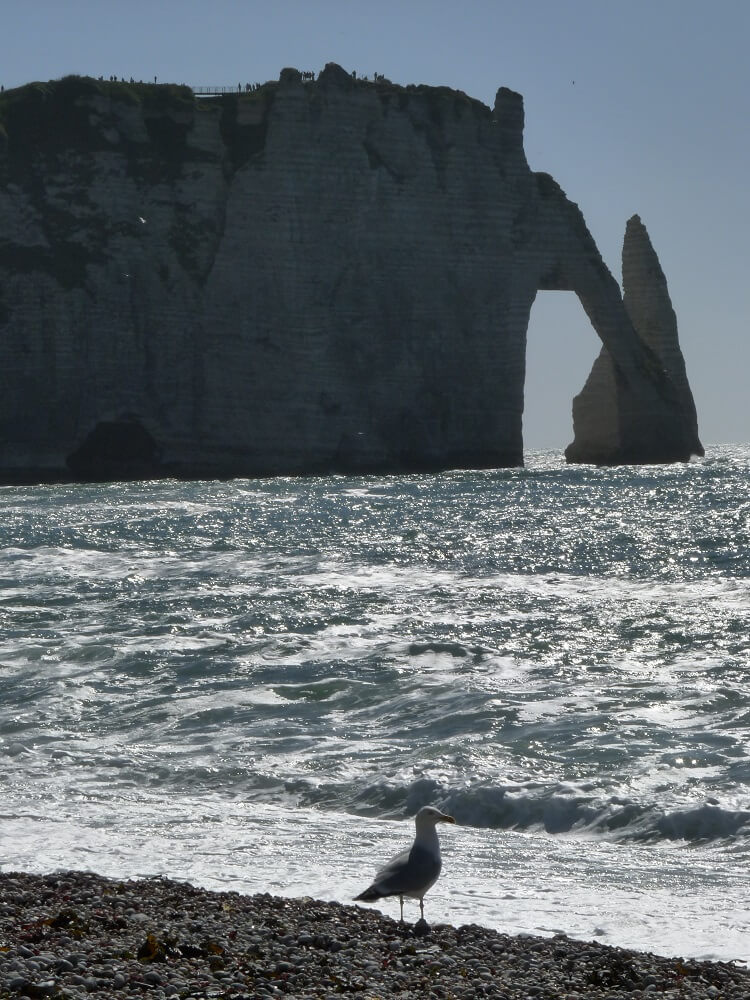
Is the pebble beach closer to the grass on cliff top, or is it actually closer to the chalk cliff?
the chalk cliff

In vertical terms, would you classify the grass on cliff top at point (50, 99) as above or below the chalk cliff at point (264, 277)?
above

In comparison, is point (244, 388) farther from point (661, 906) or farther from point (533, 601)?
point (661, 906)

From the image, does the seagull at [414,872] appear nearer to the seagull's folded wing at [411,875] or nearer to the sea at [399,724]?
the seagull's folded wing at [411,875]

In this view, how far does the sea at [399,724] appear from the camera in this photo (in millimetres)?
9008

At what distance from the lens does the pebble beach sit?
626cm

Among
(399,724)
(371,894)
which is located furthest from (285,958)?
(399,724)

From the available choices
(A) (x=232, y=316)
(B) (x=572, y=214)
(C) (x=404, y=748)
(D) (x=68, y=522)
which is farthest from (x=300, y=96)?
(C) (x=404, y=748)

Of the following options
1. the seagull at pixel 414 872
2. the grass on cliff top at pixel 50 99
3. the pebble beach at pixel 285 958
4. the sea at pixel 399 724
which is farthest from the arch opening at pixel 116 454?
the seagull at pixel 414 872

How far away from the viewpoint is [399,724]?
13.8m

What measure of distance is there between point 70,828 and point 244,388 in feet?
176

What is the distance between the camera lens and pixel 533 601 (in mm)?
21969

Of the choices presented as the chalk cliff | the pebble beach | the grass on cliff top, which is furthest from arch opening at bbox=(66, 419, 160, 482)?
the pebble beach

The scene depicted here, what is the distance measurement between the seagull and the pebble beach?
201mm

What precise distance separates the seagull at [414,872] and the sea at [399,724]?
0.47 metres
